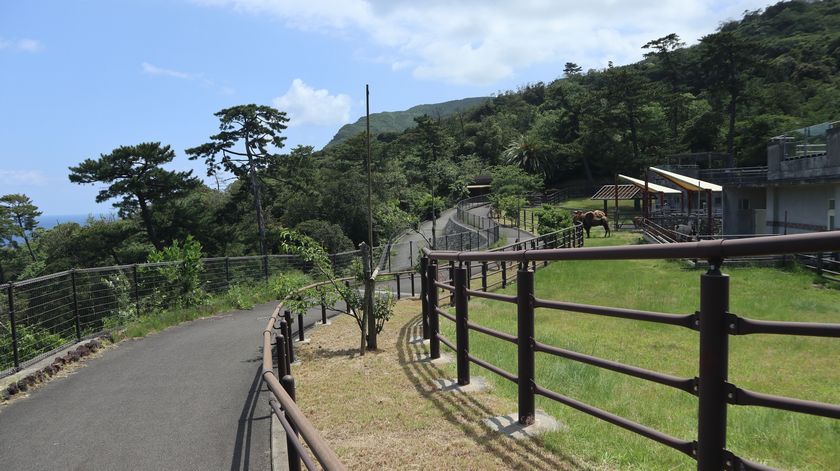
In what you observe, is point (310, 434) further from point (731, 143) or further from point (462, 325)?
point (731, 143)

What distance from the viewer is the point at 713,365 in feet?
6.31

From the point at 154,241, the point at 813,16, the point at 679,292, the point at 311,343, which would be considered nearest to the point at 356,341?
the point at 311,343

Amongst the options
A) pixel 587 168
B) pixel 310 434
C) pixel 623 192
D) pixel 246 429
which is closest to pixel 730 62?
pixel 587 168

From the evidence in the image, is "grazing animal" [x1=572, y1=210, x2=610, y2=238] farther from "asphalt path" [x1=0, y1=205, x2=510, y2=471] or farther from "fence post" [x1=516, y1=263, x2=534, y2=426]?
"fence post" [x1=516, y1=263, x2=534, y2=426]

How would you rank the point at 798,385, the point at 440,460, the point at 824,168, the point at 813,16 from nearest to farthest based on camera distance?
the point at 440,460 < the point at 798,385 < the point at 824,168 < the point at 813,16

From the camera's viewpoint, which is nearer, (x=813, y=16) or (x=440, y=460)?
(x=440, y=460)

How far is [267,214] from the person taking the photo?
46.5m

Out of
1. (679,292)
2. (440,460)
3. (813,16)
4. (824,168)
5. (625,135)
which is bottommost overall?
(679,292)

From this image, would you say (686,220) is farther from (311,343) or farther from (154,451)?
(154,451)

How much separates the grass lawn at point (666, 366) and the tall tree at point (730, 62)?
54462 millimetres

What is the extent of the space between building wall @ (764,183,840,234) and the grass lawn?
7081 mm

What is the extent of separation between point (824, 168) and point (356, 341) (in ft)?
66.6

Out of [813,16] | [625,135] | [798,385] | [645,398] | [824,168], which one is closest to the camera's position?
[645,398]

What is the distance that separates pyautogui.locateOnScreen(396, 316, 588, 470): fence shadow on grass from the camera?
9.78ft
